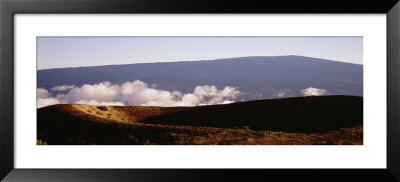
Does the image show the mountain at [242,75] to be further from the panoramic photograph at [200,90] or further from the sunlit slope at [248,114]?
the sunlit slope at [248,114]

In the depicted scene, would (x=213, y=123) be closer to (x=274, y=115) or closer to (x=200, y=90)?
(x=200, y=90)

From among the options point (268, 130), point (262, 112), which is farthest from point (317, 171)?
point (262, 112)

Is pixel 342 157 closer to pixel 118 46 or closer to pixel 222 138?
pixel 222 138

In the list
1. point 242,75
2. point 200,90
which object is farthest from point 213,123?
point 242,75

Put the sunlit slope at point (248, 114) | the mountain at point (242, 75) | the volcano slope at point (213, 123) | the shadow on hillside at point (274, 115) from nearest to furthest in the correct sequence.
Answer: the volcano slope at point (213, 123) → the mountain at point (242, 75) → the sunlit slope at point (248, 114) → the shadow on hillside at point (274, 115)

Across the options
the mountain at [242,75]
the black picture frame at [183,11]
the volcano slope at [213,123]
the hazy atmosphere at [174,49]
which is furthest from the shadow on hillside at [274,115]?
the black picture frame at [183,11]
